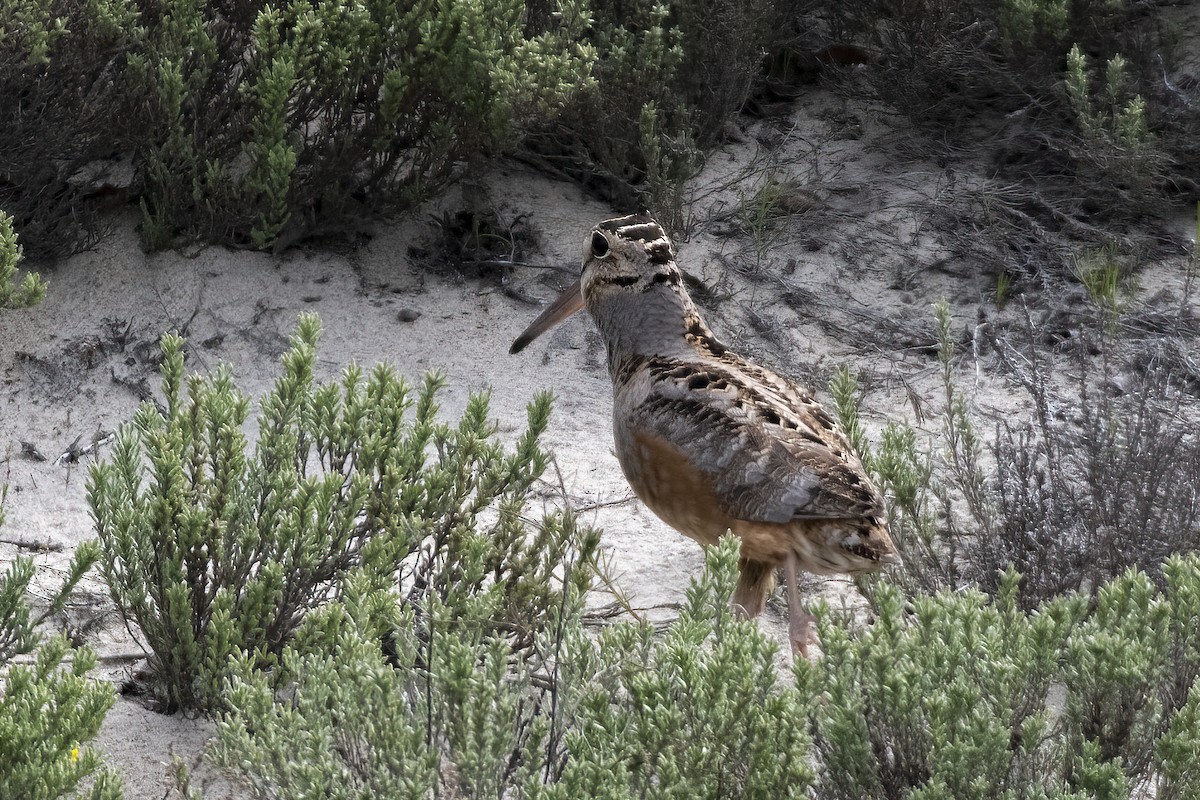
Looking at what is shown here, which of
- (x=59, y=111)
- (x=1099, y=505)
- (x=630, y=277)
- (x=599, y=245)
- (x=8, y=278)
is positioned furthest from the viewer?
(x=59, y=111)

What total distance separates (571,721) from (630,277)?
1955 millimetres

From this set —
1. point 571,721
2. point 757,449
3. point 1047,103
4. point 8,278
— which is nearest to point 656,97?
point 1047,103

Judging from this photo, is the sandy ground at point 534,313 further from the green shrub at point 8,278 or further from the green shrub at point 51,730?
the green shrub at point 51,730

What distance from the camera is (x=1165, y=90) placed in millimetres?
6824

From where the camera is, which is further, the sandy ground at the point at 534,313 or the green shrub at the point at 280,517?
the sandy ground at the point at 534,313

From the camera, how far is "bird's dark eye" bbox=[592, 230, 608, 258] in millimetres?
4477

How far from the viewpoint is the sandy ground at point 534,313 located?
17.3 feet

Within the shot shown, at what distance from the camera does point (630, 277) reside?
4.39 meters

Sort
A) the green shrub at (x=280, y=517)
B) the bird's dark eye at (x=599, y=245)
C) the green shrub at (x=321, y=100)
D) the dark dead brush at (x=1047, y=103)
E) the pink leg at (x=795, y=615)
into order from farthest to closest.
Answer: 1. the dark dead brush at (x=1047, y=103)
2. the green shrub at (x=321, y=100)
3. the bird's dark eye at (x=599, y=245)
4. the pink leg at (x=795, y=615)
5. the green shrub at (x=280, y=517)

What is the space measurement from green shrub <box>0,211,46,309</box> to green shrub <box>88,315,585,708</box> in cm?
176

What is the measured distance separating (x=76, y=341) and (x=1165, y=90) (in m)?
5.45

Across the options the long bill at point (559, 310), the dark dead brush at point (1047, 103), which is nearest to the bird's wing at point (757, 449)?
the long bill at point (559, 310)

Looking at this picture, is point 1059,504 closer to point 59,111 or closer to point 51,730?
point 51,730

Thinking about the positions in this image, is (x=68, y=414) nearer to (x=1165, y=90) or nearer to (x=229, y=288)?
(x=229, y=288)
